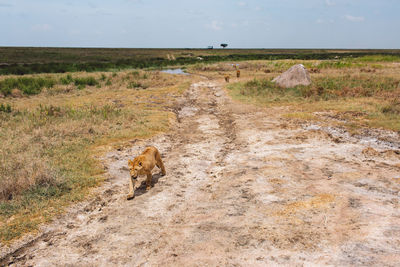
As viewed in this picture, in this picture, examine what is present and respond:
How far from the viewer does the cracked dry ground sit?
392 cm

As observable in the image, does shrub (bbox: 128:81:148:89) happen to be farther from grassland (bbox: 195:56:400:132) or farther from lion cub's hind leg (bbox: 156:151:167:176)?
lion cub's hind leg (bbox: 156:151:167:176)

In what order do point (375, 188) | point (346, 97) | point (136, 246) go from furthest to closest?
point (346, 97)
point (375, 188)
point (136, 246)

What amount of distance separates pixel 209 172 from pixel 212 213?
7.59 feet

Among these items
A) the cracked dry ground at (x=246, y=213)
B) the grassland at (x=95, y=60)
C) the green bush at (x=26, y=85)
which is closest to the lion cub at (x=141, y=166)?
the cracked dry ground at (x=246, y=213)

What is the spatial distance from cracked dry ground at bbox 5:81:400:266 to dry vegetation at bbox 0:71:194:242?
66 cm

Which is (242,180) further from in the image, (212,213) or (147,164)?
(147,164)

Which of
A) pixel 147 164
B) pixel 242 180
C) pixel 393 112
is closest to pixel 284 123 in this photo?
pixel 393 112

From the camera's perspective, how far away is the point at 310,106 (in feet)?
51.5

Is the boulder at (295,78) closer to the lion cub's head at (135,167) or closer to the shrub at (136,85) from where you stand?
the shrub at (136,85)

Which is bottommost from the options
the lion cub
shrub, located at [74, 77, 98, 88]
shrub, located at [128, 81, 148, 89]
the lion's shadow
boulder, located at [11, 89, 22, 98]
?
the lion's shadow

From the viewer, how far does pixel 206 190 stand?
6.36m

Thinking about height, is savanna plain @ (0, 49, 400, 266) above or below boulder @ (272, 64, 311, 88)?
below

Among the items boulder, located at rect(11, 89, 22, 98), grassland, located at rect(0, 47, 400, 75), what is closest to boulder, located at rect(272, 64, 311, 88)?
boulder, located at rect(11, 89, 22, 98)

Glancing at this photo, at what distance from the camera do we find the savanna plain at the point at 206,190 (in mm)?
4070
